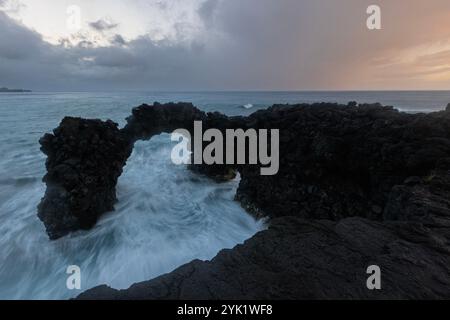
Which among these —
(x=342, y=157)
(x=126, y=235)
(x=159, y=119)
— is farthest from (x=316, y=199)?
(x=159, y=119)

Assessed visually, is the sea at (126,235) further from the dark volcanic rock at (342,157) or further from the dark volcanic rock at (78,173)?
the dark volcanic rock at (342,157)

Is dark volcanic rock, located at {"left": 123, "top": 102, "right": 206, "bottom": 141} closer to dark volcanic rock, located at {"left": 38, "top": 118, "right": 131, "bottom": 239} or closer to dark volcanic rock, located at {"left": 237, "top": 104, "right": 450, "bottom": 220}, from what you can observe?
dark volcanic rock, located at {"left": 38, "top": 118, "right": 131, "bottom": 239}

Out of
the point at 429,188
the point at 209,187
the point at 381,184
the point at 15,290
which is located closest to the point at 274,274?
the point at 429,188

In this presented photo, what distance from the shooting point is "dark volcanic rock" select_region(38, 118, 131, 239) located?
512 inches

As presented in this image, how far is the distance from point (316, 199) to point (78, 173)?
464 inches

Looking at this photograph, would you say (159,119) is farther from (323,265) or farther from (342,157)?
(323,265)

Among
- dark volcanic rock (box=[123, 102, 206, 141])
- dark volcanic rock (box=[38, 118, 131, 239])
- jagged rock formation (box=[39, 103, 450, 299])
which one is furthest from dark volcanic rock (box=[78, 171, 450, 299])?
dark volcanic rock (box=[123, 102, 206, 141])

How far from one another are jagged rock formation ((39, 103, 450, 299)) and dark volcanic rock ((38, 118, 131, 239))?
0.06 meters

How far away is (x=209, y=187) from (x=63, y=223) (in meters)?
10.1

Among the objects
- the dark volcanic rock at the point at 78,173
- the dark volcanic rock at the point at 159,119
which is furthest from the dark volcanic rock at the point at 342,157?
the dark volcanic rock at the point at 78,173

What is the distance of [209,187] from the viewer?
67.9ft

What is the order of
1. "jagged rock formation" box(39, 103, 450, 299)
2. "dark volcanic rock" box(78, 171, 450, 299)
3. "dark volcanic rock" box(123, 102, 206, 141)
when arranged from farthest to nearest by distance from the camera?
"dark volcanic rock" box(123, 102, 206, 141) → "jagged rock formation" box(39, 103, 450, 299) → "dark volcanic rock" box(78, 171, 450, 299)

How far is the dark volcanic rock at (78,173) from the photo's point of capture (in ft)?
42.6
